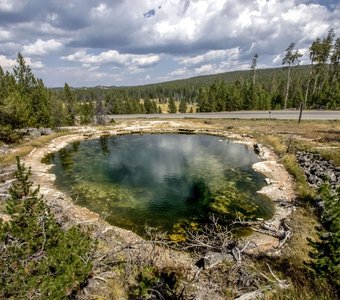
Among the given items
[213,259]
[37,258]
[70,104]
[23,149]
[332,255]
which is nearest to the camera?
[37,258]

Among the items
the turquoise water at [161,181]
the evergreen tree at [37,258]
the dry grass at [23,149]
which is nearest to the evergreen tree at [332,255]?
the evergreen tree at [37,258]

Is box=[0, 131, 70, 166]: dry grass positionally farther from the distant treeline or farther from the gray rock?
the gray rock

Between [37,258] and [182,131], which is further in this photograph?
[182,131]

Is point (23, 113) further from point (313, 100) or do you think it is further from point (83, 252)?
point (313, 100)

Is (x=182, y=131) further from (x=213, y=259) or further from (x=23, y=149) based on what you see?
(x=213, y=259)

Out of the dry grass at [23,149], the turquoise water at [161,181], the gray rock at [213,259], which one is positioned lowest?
the turquoise water at [161,181]

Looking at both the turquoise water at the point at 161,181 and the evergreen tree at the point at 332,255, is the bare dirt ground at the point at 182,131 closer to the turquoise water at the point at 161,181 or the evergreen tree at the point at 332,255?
the turquoise water at the point at 161,181

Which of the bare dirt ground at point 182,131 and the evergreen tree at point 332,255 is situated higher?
the evergreen tree at point 332,255

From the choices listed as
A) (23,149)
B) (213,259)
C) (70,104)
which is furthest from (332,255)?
(70,104)

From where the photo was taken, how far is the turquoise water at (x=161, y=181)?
16875mm

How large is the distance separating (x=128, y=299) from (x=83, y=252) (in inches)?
89.0

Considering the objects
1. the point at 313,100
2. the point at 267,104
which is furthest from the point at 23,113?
the point at 313,100

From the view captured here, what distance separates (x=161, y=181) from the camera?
74.8ft

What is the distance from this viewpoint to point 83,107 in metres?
68.8
